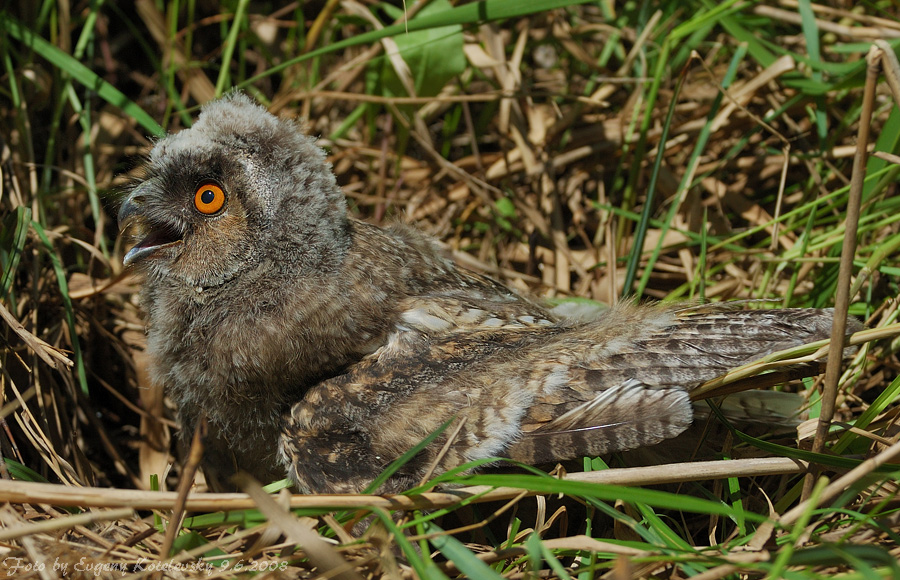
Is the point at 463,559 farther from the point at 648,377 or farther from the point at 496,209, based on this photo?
the point at 496,209

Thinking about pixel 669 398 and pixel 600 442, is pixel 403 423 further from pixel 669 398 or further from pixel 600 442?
pixel 669 398

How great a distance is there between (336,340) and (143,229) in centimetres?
A: 77

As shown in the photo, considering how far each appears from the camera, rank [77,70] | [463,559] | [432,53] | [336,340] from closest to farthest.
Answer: [463,559] → [336,340] → [77,70] → [432,53]

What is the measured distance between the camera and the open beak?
84.6 inches

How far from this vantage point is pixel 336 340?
2.06m

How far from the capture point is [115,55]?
11.9ft

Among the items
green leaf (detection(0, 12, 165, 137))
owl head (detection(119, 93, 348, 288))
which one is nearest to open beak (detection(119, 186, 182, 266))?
owl head (detection(119, 93, 348, 288))

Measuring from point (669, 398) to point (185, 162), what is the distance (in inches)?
60.2

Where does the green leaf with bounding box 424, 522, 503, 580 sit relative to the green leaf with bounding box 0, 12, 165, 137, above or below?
below

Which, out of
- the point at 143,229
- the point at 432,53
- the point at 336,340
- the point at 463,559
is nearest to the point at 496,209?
the point at 432,53

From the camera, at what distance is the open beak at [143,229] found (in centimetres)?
215

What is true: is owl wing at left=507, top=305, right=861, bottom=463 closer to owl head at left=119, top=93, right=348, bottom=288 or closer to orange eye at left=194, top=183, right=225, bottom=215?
owl head at left=119, top=93, right=348, bottom=288

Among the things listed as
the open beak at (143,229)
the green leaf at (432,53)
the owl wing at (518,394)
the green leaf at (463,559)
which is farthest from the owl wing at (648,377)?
the green leaf at (432,53)

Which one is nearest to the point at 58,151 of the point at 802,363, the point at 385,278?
the point at 385,278
